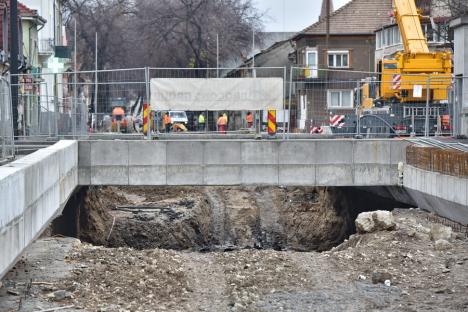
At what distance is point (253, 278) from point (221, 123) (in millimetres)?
12191

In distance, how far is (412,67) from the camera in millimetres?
30984

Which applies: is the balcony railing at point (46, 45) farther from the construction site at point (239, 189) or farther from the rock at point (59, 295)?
the rock at point (59, 295)

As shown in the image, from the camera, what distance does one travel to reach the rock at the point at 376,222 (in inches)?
626

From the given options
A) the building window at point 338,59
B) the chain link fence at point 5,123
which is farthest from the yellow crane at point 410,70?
the building window at point 338,59

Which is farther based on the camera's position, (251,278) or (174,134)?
(174,134)

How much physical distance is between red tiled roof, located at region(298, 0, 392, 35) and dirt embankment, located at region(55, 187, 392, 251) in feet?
136

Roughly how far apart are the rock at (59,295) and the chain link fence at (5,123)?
2558 millimetres

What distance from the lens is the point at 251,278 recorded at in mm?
12156

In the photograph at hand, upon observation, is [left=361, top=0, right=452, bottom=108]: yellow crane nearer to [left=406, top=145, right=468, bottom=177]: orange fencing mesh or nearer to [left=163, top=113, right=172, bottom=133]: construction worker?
[left=163, top=113, right=172, bottom=133]: construction worker

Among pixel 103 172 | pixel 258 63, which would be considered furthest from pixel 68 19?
pixel 103 172

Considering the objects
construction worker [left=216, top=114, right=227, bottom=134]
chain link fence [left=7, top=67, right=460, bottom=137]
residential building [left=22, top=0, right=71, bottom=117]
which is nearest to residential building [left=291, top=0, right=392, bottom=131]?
residential building [left=22, top=0, right=71, bottom=117]

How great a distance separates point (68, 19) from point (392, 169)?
65779mm

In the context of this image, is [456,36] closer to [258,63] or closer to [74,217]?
[74,217]

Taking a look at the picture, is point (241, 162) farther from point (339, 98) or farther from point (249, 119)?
point (339, 98)
